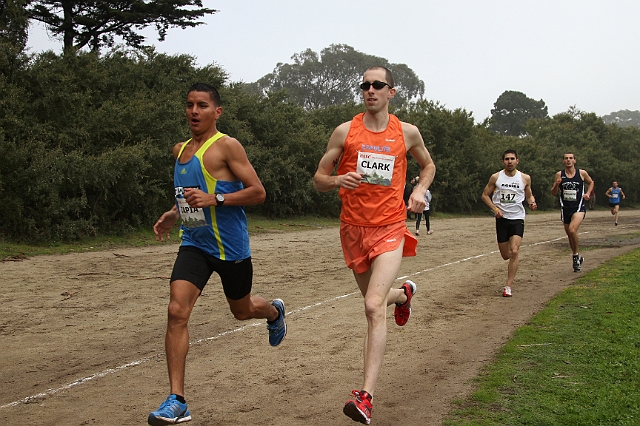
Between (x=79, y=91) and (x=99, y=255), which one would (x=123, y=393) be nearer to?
(x=99, y=255)

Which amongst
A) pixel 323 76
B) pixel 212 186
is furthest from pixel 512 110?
pixel 212 186

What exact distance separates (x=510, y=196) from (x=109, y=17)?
22.0 metres

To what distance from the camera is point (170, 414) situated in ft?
14.1

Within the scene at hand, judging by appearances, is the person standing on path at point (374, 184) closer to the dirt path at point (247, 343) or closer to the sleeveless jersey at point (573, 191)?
the dirt path at point (247, 343)

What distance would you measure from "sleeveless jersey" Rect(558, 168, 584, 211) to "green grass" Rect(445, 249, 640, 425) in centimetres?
433

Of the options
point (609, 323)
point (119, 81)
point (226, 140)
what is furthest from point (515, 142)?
point (226, 140)

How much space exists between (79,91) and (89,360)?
15997mm

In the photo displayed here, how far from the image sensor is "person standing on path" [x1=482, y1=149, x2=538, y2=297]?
1090 cm

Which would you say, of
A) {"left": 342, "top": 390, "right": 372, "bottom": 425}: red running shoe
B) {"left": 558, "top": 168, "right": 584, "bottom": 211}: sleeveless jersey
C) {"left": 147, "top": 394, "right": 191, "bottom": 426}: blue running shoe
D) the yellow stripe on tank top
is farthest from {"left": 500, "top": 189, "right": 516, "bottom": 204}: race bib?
{"left": 147, "top": 394, "right": 191, "bottom": 426}: blue running shoe

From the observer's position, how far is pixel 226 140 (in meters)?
5.07

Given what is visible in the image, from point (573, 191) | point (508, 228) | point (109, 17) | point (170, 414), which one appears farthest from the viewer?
point (109, 17)

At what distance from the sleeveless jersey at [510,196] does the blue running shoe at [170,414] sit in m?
7.75

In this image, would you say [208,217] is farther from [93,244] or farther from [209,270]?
[93,244]

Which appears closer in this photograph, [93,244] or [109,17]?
[93,244]
